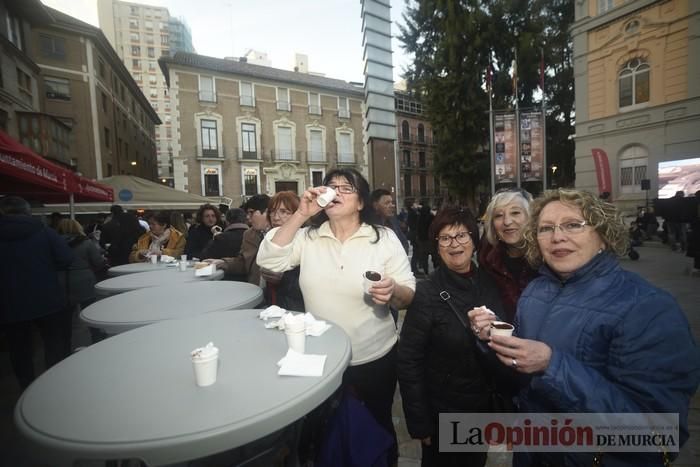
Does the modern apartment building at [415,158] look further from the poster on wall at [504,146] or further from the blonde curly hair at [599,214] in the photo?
the blonde curly hair at [599,214]

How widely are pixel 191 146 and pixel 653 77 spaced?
26303 millimetres

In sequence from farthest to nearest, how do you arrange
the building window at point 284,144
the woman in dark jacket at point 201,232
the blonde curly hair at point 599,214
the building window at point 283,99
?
the building window at point 284,144
the building window at point 283,99
the woman in dark jacket at point 201,232
the blonde curly hair at point 599,214

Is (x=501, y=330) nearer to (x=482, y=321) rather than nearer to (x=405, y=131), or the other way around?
(x=482, y=321)

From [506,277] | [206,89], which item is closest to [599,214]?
[506,277]

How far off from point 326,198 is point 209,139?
1029 inches

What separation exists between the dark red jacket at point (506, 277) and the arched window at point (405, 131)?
34633mm

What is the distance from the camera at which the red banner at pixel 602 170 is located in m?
14.5

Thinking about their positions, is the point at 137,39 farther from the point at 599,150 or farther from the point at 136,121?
the point at 599,150

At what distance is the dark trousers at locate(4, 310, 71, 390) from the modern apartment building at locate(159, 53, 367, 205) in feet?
74.9

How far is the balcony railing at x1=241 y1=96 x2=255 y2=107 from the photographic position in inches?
1013

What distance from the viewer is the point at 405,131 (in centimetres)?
3528

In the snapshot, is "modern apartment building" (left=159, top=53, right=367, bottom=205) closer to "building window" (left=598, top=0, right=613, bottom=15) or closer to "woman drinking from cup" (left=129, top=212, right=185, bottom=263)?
"building window" (left=598, top=0, right=613, bottom=15)

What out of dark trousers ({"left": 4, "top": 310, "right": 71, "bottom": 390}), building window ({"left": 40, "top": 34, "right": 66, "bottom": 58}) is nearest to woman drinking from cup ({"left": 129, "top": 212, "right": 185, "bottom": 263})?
dark trousers ({"left": 4, "top": 310, "right": 71, "bottom": 390})

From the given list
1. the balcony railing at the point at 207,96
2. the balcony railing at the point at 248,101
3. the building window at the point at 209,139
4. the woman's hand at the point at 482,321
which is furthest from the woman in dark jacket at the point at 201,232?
the balcony railing at the point at 248,101
